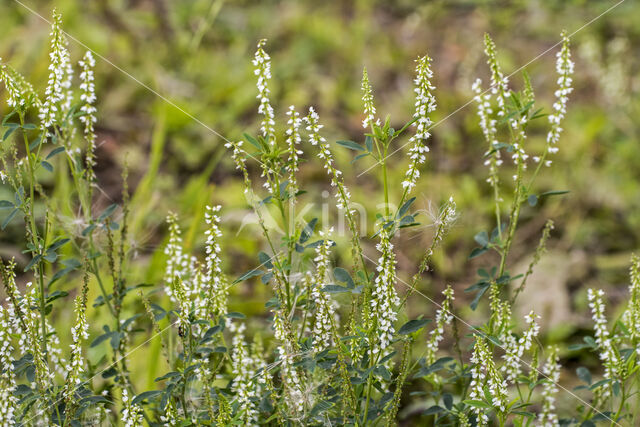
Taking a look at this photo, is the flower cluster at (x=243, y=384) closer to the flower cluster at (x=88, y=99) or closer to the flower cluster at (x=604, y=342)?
the flower cluster at (x=88, y=99)

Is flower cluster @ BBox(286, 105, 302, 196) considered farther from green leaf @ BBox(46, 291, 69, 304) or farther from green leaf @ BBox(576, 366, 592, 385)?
green leaf @ BBox(576, 366, 592, 385)

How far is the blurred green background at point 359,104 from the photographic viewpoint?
3398 millimetres

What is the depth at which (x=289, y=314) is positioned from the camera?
4.92 ft

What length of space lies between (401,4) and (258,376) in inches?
187

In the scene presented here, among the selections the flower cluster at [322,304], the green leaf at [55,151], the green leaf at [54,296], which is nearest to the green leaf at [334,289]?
the flower cluster at [322,304]

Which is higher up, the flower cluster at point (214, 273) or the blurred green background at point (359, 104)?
the blurred green background at point (359, 104)

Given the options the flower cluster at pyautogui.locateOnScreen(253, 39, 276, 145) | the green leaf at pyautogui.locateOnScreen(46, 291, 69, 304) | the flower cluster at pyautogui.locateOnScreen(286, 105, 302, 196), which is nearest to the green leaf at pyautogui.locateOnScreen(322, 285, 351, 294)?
the flower cluster at pyautogui.locateOnScreen(286, 105, 302, 196)

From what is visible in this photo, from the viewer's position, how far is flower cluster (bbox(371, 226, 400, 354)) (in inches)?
55.0

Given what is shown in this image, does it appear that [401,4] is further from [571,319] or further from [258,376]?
[258,376]

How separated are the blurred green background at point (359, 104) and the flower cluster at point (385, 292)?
1297mm

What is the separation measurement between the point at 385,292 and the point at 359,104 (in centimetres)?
314

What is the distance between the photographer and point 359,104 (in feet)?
14.5

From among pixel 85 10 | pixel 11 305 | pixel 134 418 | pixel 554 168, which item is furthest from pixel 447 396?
pixel 85 10

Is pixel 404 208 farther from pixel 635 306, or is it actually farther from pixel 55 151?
pixel 55 151
